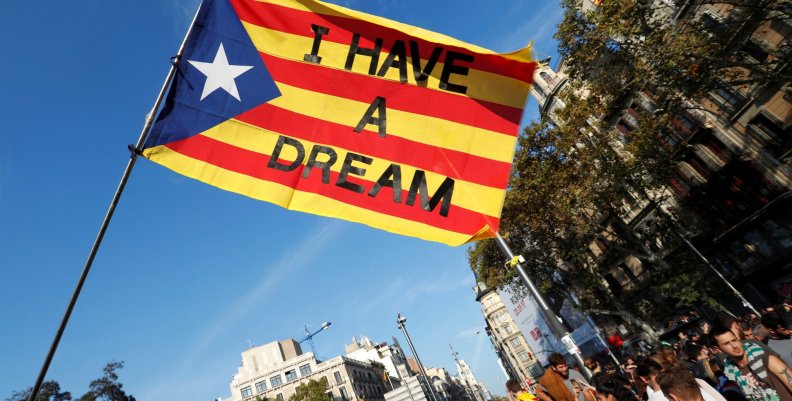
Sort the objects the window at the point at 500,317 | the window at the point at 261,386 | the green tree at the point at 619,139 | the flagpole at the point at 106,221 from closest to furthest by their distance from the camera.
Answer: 1. the flagpole at the point at 106,221
2. the green tree at the point at 619,139
3. the window at the point at 261,386
4. the window at the point at 500,317

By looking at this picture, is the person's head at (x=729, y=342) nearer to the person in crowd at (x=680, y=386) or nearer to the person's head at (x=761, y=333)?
the person's head at (x=761, y=333)

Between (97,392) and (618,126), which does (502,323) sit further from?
(97,392)

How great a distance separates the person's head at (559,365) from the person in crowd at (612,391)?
1.92ft

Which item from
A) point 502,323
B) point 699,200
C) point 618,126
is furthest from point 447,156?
point 502,323

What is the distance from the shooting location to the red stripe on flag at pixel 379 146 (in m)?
5.48

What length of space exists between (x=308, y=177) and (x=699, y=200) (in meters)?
30.2

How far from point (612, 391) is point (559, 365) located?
811mm

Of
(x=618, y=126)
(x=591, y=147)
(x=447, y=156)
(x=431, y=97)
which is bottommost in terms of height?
(x=447, y=156)

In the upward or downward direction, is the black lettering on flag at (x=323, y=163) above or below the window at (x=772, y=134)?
below

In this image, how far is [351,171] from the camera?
5.43 meters

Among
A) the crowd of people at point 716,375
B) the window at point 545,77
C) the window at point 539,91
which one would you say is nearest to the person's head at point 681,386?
the crowd of people at point 716,375

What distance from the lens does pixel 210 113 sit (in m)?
5.43

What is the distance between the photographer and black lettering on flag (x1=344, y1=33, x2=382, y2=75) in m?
5.69

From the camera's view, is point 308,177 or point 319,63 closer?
point 308,177
